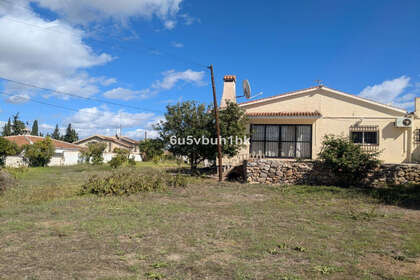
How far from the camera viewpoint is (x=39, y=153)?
30219 mm

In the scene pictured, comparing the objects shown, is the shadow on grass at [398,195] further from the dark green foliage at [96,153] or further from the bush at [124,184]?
the dark green foliage at [96,153]

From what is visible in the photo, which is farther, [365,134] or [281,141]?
[281,141]

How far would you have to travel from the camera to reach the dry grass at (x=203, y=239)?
4.40m

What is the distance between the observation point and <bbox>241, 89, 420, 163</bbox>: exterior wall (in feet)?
52.1

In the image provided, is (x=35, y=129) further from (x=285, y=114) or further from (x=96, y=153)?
(x=285, y=114)

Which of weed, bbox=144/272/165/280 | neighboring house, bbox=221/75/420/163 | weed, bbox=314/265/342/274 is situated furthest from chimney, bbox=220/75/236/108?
weed, bbox=144/272/165/280

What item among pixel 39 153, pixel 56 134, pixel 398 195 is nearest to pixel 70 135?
pixel 56 134

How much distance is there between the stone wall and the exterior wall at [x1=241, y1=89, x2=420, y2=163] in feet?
7.01

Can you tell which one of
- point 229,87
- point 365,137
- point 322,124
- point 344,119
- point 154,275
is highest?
point 229,87

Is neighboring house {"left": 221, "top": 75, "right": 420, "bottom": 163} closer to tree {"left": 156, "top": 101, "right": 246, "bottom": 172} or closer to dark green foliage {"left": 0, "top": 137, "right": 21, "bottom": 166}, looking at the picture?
tree {"left": 156, "top": 101, "right": 246, "bottom": 172}

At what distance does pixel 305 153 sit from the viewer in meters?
16.8

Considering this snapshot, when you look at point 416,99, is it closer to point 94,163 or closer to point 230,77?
point 230,77

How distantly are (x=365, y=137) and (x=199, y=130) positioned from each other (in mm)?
9093

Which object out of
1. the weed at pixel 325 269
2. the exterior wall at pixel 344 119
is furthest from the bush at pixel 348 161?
the weed at pixel 325 269
